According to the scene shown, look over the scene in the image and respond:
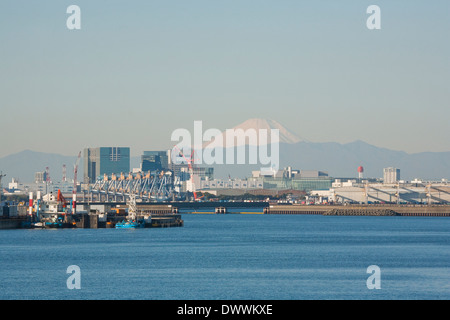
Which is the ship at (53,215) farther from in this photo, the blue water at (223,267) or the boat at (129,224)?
the blue water at (223,267)

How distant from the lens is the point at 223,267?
57438mm

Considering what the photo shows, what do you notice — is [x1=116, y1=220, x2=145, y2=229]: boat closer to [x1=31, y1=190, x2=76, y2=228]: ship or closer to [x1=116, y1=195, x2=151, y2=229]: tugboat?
[x1=116, y1=195, x2=151, y2=229]: tugboat

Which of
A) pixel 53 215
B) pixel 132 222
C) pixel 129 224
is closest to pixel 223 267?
pixel 129 224

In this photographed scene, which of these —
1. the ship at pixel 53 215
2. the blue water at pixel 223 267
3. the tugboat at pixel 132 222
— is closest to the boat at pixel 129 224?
the tugboat at pixel 132 222

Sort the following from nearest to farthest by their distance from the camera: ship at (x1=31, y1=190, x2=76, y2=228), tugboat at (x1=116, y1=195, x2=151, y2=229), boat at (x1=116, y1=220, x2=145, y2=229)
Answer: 1. ship at (x1=31, y1=190, x2=76, y2=228)
2. boat at (x1=116, y1=220, x2=145, y2=229)
3. tugboat at (x1=116, y1=195, x2=151, y2=229)

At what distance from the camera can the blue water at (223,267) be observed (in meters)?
44.3

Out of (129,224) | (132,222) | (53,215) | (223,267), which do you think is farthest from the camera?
(53,215)

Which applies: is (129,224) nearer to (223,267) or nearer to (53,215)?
(53,215)

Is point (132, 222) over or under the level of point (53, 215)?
under

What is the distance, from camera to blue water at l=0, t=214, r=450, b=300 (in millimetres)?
44312

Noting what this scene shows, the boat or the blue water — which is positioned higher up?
the boat

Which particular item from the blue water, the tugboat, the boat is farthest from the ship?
the blue water

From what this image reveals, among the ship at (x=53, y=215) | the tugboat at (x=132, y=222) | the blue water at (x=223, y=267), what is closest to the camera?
the blue water at (x=223, y=267)
